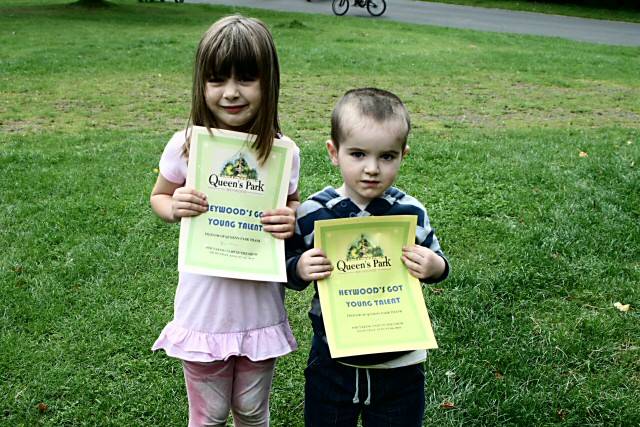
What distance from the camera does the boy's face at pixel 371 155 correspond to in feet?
6.55

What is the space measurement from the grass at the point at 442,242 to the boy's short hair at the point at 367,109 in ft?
5.07

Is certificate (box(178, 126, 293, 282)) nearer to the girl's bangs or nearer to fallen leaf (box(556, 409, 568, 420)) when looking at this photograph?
the girl's bangs

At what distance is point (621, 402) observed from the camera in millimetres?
3043

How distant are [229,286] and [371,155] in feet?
2.12

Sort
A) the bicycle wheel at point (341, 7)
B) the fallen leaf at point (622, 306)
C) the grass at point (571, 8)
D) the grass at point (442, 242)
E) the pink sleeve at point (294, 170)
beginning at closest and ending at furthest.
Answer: the pink sleeve at point (294, 170) < the grass at point (442, 242) < the fallen leaf at point (622, 306) < the bicycle wheel at point (341, 7) < the grass at point (571, 8)

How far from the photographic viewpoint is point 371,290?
2094 millimetres

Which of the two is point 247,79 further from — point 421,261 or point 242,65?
point 421,261

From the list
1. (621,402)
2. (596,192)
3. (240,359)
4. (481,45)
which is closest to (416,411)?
(240,359)

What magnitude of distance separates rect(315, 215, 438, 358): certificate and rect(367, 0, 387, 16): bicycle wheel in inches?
778

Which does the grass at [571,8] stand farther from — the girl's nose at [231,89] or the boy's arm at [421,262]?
the girl's nose at [231,89]

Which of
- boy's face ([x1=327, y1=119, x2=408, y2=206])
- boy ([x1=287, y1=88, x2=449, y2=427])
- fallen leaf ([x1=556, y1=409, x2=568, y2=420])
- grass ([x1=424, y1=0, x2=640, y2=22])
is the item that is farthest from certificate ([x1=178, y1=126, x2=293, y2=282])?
grass ([x1=424, y1=0, x2=640, y2=22])

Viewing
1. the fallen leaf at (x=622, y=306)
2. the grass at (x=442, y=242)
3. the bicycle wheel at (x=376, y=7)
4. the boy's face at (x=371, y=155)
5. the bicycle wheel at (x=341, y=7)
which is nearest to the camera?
the boy's face at (x=371, y=155)

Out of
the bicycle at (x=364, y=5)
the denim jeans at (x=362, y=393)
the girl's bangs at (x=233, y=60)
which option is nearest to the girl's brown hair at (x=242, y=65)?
the girl's bangs at (x=233, y=60)

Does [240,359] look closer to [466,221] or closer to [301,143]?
[466,221]
